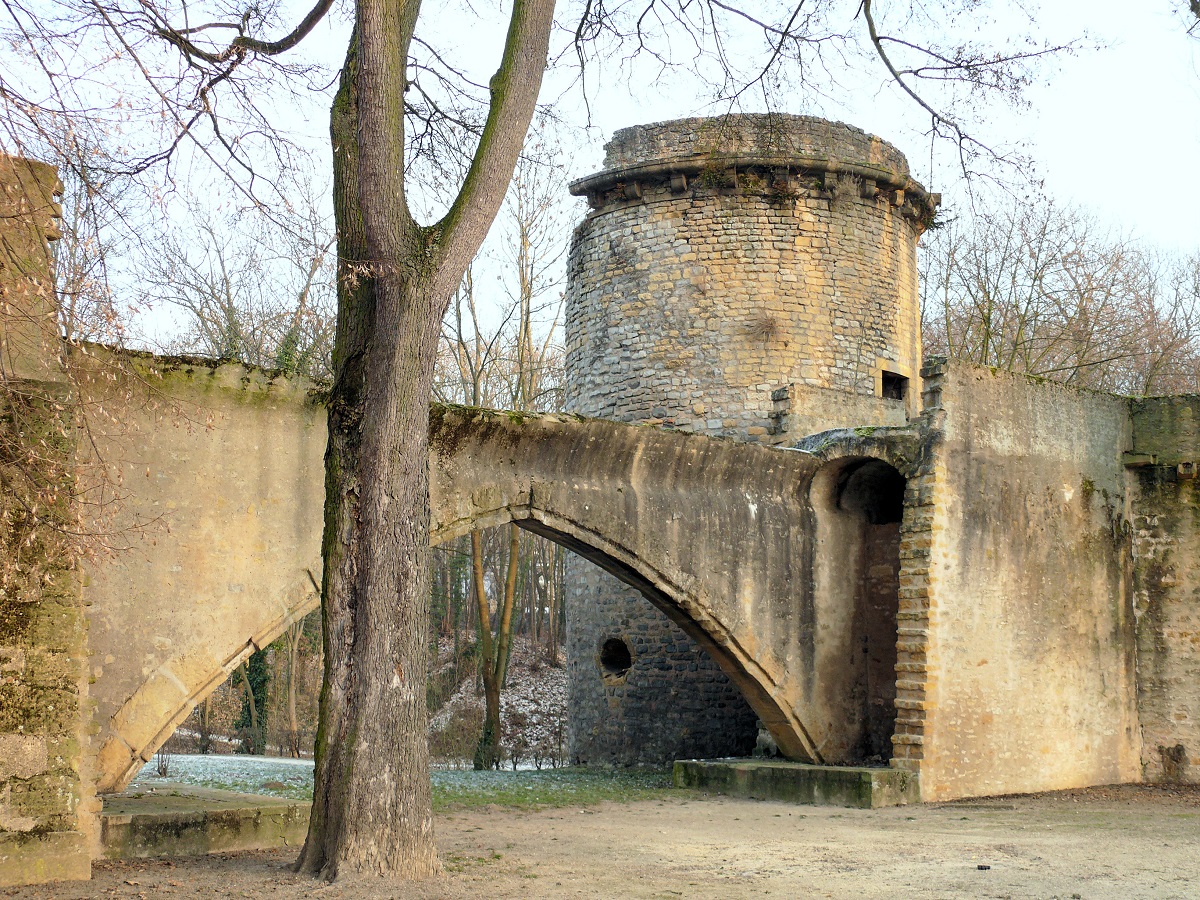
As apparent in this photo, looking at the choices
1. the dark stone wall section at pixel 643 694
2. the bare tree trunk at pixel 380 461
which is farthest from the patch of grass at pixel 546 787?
the bare tree trunk at pixel 380 461

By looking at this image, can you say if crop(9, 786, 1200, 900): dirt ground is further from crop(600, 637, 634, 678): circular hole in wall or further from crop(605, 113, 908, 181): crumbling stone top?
crop(605, 113, 908, 181): crumbling stone top

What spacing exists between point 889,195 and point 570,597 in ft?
21.3

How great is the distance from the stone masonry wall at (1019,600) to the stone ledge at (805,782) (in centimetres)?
33

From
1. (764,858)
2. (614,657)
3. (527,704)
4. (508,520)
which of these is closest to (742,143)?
(614,657)

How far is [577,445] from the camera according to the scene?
997 centimetres

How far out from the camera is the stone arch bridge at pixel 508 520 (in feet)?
25.2

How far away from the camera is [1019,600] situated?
446 inches

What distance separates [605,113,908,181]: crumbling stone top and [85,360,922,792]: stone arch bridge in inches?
173

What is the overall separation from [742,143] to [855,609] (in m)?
5.89

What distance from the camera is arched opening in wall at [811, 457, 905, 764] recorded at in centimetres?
1157

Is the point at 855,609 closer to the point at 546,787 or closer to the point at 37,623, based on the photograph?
the point at 546,787

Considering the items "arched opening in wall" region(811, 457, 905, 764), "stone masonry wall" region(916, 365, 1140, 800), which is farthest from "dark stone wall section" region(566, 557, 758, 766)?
"stone masonry wall" region(916, 365, 1140, 800)

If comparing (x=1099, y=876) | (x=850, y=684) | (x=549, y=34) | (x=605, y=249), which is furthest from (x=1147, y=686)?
(x=549, y=34)

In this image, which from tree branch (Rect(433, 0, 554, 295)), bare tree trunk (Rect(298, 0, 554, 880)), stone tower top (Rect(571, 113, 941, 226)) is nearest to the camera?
bare tree trunk (Rect(298, 0, 554, 880))
